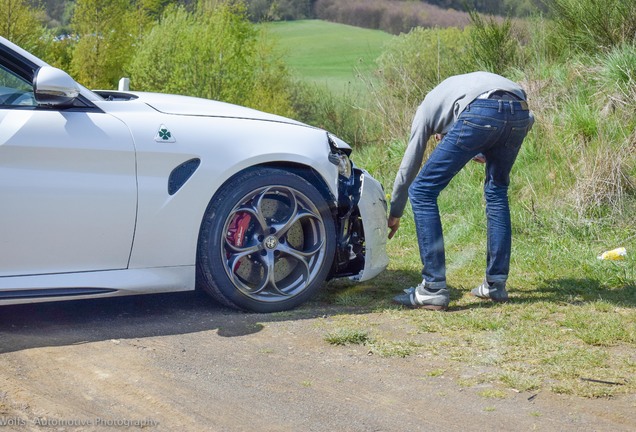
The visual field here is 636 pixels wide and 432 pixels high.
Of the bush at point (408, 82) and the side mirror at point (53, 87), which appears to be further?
the bush at point (408, 82)

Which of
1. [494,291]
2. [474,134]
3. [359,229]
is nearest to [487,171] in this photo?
[474,134]

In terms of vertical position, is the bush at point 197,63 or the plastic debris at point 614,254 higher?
the bush at point 197,63

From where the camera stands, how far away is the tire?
5348mm

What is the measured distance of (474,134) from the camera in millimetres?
5520

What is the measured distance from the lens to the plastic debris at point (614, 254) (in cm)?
706

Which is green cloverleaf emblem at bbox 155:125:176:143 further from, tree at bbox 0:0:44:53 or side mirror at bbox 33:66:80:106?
tree at bbox 0:0:44:53

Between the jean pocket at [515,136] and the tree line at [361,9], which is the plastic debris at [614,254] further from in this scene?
the tree line at [361,9]

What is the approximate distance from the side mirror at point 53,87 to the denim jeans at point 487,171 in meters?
2.08

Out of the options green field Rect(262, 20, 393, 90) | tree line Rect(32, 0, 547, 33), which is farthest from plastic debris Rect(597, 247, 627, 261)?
green field Rect(262, 20, 393, 90)

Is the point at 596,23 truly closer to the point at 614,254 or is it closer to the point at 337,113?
the point at 614,254

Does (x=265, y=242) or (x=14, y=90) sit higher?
(x=14, y=90)

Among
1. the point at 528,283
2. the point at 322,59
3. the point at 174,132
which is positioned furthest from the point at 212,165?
the point at 322,59

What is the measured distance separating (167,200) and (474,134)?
1.78 meters

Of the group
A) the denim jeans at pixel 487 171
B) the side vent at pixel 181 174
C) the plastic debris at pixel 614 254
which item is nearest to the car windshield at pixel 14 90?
the side vent at pixel 181 174
